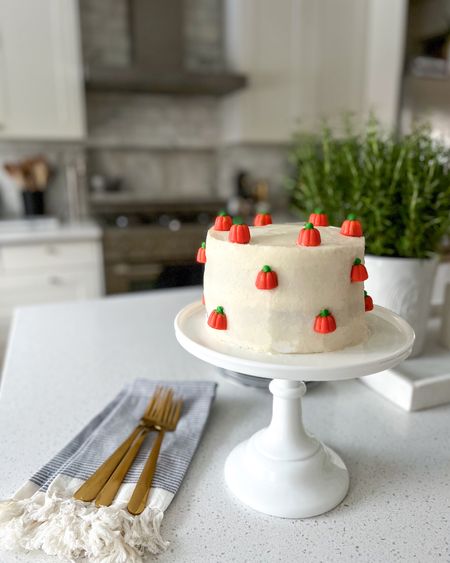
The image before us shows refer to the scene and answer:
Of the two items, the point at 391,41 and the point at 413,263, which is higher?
the point at 391,41

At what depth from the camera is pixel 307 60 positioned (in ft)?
9.61

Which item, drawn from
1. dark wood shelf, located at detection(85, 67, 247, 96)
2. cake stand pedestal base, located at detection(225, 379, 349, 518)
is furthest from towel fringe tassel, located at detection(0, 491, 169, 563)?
dark wood shelf, located at detection(85, 67, 247, 96)

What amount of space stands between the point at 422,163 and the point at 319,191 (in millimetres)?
197

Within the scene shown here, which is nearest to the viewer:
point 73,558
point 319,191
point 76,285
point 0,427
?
point 73,558

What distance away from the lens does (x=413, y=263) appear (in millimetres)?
874

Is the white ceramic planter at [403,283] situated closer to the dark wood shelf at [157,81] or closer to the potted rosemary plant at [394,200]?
the potted rosemary plant at [394,200]

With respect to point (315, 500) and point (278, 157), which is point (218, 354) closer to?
point (315, 500)

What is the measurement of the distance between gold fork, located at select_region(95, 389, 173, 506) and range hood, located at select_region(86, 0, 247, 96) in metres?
2.18

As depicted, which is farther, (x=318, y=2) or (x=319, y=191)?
(x=318, y=2)

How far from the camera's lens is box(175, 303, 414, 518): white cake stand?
1.80 ft

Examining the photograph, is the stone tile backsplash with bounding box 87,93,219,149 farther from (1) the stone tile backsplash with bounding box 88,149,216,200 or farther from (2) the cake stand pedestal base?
(2) the cake stand pedestal base

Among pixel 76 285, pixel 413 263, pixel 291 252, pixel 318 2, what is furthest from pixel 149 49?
pixel 291 252

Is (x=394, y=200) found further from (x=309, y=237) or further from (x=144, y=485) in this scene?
(x=144, y=485)

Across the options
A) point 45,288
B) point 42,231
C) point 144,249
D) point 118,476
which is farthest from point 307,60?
point 118,476
